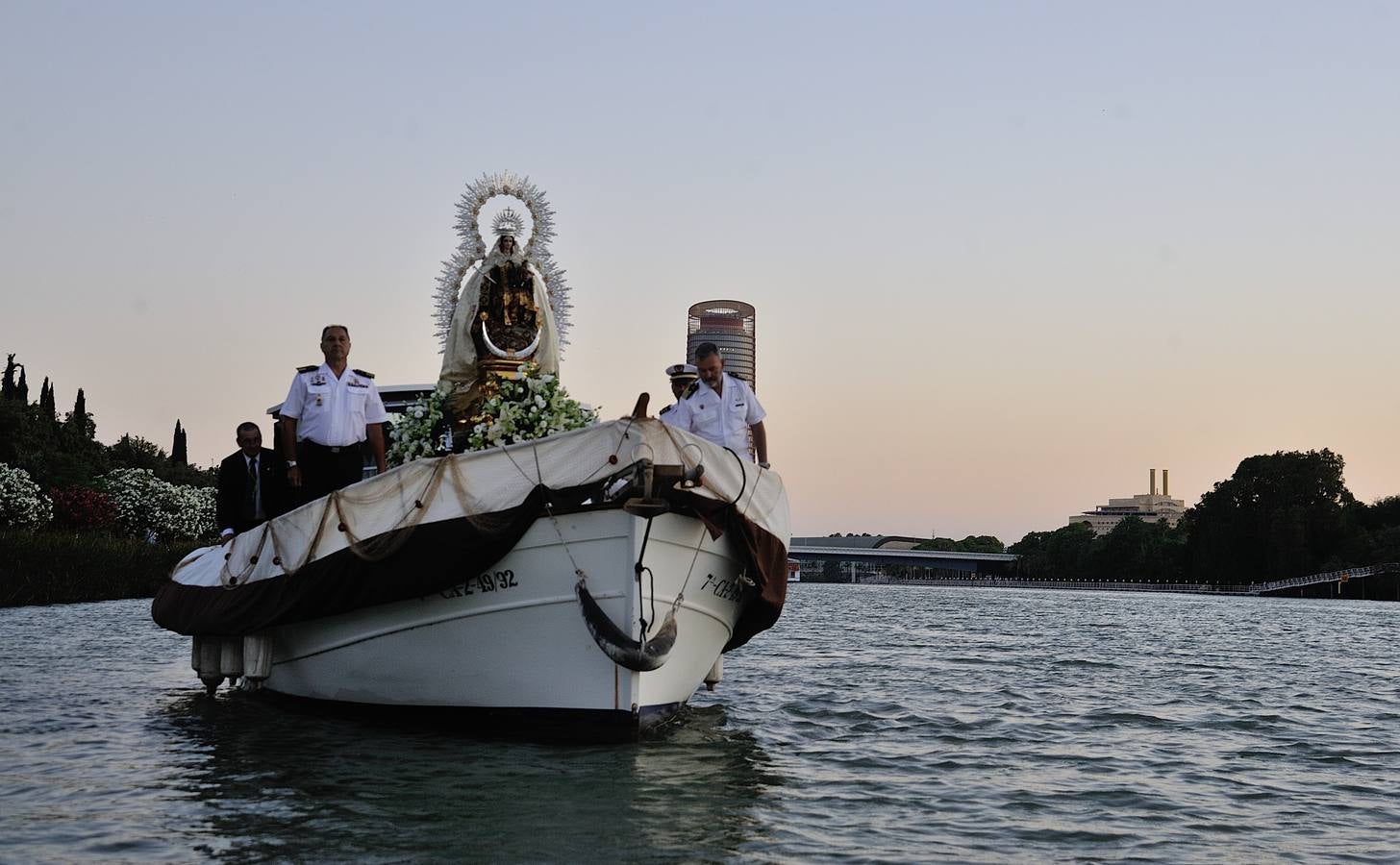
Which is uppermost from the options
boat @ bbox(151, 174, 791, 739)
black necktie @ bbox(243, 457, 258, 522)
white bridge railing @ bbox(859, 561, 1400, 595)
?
black necktie @ bbox(243, 457, 258, 522)

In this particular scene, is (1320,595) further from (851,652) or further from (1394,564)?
(851,652)

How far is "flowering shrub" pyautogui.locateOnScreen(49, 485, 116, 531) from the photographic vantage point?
186 feet

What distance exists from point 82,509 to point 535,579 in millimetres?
52630

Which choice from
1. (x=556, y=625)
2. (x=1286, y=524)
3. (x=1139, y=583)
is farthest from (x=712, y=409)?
(x=1139, y=583)

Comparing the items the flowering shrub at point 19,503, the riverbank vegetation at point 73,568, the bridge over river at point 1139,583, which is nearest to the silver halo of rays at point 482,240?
the riverbank vegetation at point 73,568

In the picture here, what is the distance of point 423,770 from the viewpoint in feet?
33.7

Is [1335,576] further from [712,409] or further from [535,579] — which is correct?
[535,579]

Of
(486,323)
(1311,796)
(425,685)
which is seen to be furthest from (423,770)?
(1311,796)

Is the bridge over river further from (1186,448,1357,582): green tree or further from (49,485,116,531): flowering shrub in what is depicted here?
(49,485,116,531): flowering shrub

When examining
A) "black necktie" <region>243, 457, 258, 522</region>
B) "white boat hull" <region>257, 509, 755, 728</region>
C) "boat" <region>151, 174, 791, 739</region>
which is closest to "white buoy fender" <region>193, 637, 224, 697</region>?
"boat" <region>151, 174, 791, 739</region>

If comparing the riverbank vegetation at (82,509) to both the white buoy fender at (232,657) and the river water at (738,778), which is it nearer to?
the river water at (738,778)

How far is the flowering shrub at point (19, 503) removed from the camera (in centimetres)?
5119

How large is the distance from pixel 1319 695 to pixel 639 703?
43.5 ft

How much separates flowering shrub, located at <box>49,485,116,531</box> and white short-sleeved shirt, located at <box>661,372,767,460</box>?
50.3 meters
